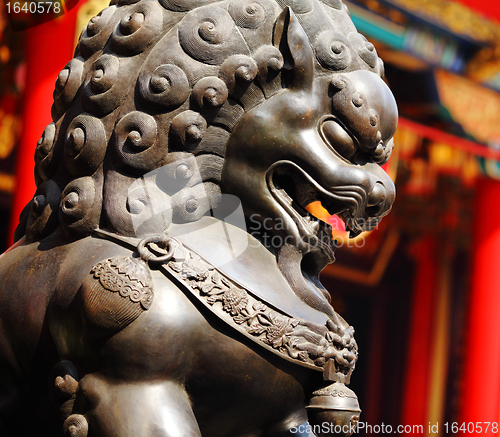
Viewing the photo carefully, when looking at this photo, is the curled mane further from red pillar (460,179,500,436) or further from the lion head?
red pillar (460,179,500,436)

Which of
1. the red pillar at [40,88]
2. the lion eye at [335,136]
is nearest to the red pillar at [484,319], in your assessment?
the red pillar at [40,88]

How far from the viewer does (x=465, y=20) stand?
3.87m

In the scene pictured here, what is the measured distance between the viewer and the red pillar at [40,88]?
8.67ft

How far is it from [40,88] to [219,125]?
1.70m

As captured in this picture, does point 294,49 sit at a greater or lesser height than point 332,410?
greater

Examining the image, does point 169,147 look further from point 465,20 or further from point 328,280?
point 328,280

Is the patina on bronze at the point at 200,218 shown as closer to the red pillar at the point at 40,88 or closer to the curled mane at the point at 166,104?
the curled mane at the point at 166,104

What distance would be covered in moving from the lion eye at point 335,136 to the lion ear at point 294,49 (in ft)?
0.24

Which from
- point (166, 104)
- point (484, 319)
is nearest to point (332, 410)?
point (166, 104)

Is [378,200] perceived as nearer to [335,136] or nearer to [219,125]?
[335,136]

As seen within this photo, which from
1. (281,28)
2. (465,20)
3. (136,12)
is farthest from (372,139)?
(465,20)

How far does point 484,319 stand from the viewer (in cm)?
459

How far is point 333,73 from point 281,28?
0.39 ft

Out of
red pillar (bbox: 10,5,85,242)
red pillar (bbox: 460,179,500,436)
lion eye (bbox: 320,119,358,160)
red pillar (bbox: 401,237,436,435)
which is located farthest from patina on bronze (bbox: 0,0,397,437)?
red pillar (bbox: 401,237,436,435)
